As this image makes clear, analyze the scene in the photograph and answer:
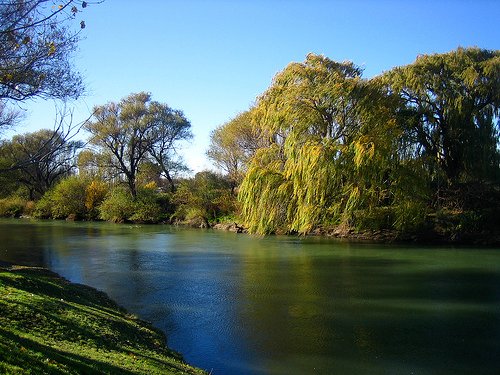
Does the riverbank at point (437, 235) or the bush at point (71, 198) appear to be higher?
the bush at point (71, 198)

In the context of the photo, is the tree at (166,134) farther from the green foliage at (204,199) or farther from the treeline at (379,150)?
the treeline at (379,150)

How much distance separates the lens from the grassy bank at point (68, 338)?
15.4ft

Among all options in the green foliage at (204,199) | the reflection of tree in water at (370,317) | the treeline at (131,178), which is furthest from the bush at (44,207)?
the reflection of tree in water at (370,317)

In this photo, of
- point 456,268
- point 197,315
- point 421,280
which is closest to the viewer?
point 197,315

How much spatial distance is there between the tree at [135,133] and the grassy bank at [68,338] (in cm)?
3841

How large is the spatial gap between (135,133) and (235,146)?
11.3m

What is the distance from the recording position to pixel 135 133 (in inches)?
1876

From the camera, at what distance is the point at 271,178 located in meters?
24.9

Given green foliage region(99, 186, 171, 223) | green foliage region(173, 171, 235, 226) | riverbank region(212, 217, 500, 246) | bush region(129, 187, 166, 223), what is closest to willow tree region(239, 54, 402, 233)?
riverbank region(212, 217, 500, 246)

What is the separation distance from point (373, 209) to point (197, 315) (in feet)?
53.2

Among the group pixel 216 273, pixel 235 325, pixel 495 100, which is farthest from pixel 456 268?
pixel 495 100

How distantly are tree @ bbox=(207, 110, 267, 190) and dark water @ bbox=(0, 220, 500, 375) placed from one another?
19319 millimetres

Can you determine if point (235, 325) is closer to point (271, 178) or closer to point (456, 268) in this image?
point (456, 268)

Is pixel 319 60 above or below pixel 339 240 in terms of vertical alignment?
above
